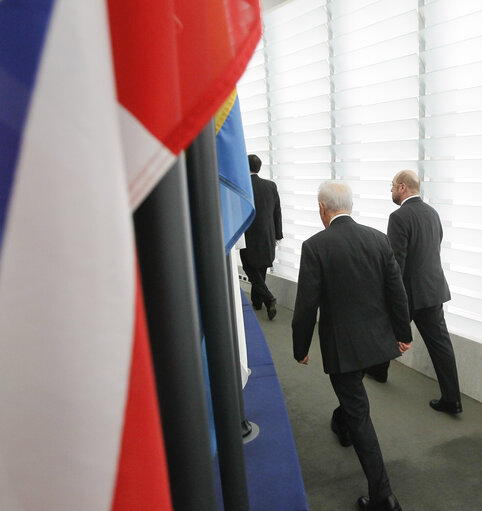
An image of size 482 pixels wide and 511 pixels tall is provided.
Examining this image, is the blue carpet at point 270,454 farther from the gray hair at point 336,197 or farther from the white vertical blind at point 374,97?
the white vertical blind at point 374,97

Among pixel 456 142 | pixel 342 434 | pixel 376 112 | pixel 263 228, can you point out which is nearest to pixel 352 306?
pixel 342 434

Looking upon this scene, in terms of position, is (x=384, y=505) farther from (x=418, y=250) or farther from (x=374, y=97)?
(x=374, y=97)

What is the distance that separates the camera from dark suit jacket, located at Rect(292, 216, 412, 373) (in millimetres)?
2645

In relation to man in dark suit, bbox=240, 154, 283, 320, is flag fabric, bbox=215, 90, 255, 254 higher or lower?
higher

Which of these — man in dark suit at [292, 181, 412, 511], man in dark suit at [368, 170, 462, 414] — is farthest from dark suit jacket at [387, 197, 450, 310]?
man in dark suit at [292, 181, 412, 511]

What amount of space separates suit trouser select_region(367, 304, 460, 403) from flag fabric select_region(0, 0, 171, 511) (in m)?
3.35

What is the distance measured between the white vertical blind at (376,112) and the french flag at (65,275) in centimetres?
371

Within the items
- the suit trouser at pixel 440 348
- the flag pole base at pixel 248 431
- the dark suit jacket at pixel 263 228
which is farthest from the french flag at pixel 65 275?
the dark suit jacket at pixel 263 228

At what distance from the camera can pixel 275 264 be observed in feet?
21.6

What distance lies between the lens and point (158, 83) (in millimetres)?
539

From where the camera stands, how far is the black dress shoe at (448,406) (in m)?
3.58

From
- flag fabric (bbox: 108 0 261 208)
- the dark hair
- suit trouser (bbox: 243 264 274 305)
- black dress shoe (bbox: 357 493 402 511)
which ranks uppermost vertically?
flag fabric (bbox: 108 0 261 208)

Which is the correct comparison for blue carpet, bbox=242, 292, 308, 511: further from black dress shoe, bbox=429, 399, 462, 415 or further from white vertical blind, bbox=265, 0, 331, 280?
white vertical blind, bbox=265, 0, 331, 280

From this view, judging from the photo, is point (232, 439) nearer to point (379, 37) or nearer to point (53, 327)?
point (53, 327)
